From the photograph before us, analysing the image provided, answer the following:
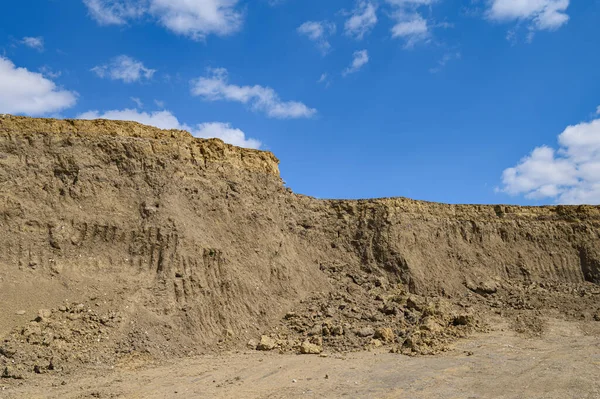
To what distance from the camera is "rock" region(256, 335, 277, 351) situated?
1516cm

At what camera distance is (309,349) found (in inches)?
575

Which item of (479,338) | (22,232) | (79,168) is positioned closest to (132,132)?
(79,168)

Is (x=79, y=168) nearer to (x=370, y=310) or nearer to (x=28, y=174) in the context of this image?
(x=28, y=174)

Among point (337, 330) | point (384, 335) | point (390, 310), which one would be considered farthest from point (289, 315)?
point (390, 310)

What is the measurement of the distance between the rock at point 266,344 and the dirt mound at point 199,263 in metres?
0.07

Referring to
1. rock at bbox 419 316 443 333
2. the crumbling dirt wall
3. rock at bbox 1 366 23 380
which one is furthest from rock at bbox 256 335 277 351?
rock at bbox 1 366 23 380

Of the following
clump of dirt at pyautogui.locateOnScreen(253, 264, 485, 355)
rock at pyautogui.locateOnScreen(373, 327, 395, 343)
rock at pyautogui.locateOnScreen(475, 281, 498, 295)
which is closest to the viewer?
clump of dirt at pyautogui.locateOnScreen(253, 264, 485, 355)

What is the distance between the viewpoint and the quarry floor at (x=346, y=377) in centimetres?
1051

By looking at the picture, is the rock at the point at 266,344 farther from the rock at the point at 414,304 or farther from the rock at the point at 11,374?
the rock at the point at 11,374

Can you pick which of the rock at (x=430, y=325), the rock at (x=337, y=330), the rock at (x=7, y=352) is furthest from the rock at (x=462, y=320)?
the rock at (x=7, y=352)

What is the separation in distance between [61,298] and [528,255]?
2209 centimetres

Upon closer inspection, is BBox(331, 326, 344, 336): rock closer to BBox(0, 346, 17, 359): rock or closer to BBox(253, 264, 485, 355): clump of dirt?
BBox(253, 264, 485, 355): clump of dirt

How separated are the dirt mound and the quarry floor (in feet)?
2.81

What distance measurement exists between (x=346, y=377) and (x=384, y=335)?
14.9 ft
